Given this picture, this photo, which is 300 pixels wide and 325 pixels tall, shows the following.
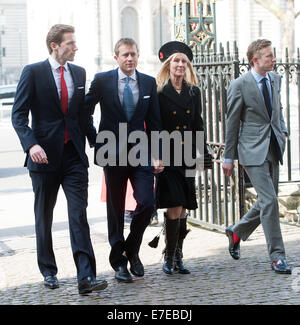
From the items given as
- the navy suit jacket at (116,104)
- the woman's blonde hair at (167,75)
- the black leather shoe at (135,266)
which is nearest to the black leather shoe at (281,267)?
the black leather shoe at (135,266)

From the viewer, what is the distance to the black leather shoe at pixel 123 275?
6404mm

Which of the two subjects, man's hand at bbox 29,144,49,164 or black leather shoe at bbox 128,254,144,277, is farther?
black leather shoe at bbox 128,254,144,277

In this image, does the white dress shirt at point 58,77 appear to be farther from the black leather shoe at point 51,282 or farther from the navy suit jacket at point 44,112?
the black leather shoe at point 51,282

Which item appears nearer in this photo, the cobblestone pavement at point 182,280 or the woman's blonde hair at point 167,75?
the cobblestone pavement at point 182,280

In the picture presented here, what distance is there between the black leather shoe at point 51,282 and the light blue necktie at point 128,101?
1314 millimetres

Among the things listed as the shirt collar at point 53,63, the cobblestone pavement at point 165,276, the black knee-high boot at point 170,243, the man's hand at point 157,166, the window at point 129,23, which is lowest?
the cobblestone pavement at point 165,276

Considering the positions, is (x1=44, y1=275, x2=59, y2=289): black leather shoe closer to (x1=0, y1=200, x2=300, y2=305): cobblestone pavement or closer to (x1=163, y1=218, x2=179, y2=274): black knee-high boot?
(x1=0, y1=200, x2=300, y2=305): cobblestone pavement

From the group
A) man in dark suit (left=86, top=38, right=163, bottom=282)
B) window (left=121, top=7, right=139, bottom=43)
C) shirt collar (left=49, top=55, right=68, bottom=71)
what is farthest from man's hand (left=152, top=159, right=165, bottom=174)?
window (left=121, top=7, right=139, bottom=43)

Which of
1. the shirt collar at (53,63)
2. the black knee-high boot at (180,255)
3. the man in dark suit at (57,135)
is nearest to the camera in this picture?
the man in dark suit at (57,135)

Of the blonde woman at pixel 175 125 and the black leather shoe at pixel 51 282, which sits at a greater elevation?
the blonde woman at pixel 175 125

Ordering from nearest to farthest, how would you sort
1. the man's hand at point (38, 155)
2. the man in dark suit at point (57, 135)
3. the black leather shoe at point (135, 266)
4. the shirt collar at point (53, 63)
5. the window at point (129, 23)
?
the man's hand at point (38, 155)
the man in dark suit at point (57, 135)
the shirt collar at point (53, 63)
the black leather shoe at point (135, 266)
the window at point (129, 23)

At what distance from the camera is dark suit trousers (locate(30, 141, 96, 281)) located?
6164 mm

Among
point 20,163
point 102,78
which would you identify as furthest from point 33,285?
point 20,163

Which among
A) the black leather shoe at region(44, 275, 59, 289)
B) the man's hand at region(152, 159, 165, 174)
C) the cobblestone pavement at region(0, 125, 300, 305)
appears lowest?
the cobblestone pavement at region(0, 125, 300, 305)
